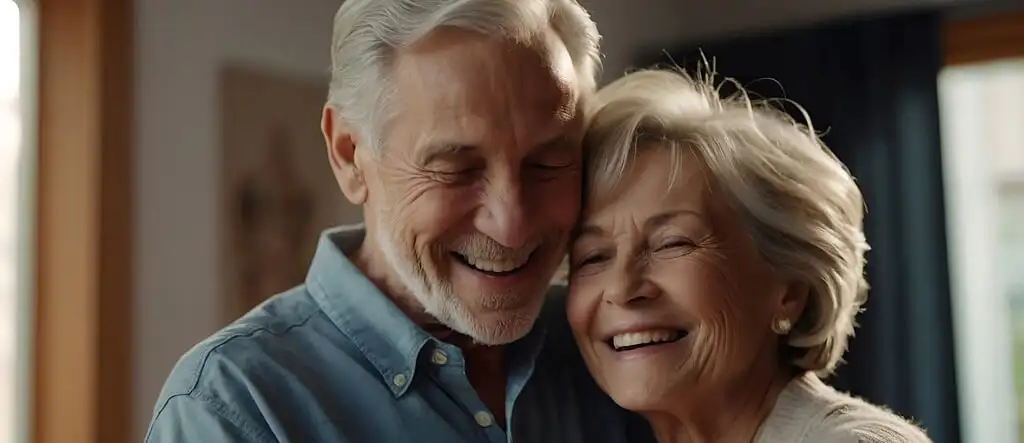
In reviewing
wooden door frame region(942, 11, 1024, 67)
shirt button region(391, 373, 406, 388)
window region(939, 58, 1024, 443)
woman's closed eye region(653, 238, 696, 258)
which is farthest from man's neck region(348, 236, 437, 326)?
window region(939, 58, 1024, 443)

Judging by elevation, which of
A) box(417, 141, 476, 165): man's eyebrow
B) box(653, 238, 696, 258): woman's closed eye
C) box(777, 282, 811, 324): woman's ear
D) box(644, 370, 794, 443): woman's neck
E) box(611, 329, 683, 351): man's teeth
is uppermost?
box(417, 141, 476, 165): man's eyebrow

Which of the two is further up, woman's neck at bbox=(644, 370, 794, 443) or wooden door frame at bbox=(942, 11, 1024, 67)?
wooden door frame at bbox=(942, 11, 1024, 67)

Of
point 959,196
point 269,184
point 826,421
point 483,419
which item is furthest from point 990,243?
point 483,419

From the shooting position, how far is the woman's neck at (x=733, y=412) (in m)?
1.44

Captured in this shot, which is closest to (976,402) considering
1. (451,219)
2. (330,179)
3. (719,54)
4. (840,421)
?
(719,54)

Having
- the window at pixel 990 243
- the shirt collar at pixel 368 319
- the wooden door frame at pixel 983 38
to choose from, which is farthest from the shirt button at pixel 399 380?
the window at pixel 990 243

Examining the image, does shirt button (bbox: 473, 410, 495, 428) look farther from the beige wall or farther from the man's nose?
the beige wall

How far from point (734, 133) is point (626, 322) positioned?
0.29 m

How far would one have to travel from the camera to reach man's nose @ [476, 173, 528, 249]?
1313 mm

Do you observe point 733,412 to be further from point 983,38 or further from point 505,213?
point 983,38

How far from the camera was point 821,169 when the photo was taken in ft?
4.83

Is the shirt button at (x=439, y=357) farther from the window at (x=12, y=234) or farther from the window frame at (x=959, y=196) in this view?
the window frame at (x=959, y=196)

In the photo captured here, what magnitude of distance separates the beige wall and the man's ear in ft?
3.11

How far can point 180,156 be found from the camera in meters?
2.36
